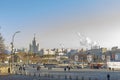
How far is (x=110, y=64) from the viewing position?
142 metres

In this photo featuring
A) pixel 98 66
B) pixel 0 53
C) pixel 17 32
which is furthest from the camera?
pixel 98 66

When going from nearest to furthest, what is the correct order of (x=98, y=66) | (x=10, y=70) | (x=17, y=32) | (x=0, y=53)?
(x=17, y=32), (x=10, y=70), (x=0, y=53), (x=98, y=66)

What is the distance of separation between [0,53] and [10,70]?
18.4 metres

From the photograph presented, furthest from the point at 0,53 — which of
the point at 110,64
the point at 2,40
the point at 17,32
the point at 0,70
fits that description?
the point at 110,64

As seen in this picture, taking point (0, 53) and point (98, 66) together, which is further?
point (98, 66)

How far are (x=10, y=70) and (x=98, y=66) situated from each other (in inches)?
3054

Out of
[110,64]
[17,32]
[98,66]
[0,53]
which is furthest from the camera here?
[98,66]

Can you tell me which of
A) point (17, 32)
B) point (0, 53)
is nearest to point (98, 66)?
point (0, 53)

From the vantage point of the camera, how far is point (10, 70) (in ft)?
272

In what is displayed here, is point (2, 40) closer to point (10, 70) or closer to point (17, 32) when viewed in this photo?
point (10, 70)

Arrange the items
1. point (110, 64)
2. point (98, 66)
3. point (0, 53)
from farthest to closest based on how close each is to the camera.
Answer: point (98, 66)
point (110, 64)
point (0, 53)

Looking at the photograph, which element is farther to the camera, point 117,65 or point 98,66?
point 98,66

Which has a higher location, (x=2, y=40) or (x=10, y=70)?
(x=2, y=40)

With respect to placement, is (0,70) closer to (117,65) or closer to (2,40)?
(2,40)
